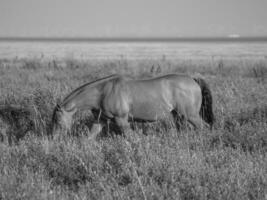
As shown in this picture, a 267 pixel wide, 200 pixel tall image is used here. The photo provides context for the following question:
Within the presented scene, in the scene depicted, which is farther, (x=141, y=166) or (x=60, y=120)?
(x=60, y=120)

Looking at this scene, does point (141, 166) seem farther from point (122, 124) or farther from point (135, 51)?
point (135, 51)

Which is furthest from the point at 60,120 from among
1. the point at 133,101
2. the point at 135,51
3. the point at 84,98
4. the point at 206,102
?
the point at 135,51

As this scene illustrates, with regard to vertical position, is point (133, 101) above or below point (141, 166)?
above

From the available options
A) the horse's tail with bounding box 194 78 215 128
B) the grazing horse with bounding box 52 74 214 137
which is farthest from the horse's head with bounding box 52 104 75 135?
the horse's tail with bounding box 194 78 215 128

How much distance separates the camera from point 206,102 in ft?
24.6

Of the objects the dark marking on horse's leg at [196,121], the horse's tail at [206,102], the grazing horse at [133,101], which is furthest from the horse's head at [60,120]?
the horse's tail at [206,102]

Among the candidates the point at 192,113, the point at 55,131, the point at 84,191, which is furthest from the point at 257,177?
the point at 55,131

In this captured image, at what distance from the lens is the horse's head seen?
6.21 meters

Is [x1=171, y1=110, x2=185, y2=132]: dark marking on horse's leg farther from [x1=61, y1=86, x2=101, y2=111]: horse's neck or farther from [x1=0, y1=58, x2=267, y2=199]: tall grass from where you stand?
[x1=61, y1=86, x2=101, y2=111]: horse's neck

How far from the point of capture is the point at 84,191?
179 inches

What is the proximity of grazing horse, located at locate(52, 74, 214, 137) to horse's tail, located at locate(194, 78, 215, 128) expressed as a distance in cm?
11

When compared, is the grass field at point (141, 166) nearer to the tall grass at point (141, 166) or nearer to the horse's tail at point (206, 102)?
the tall grass at point (141, 166)

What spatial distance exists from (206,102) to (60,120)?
284 cm

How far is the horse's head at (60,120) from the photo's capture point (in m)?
6.21
